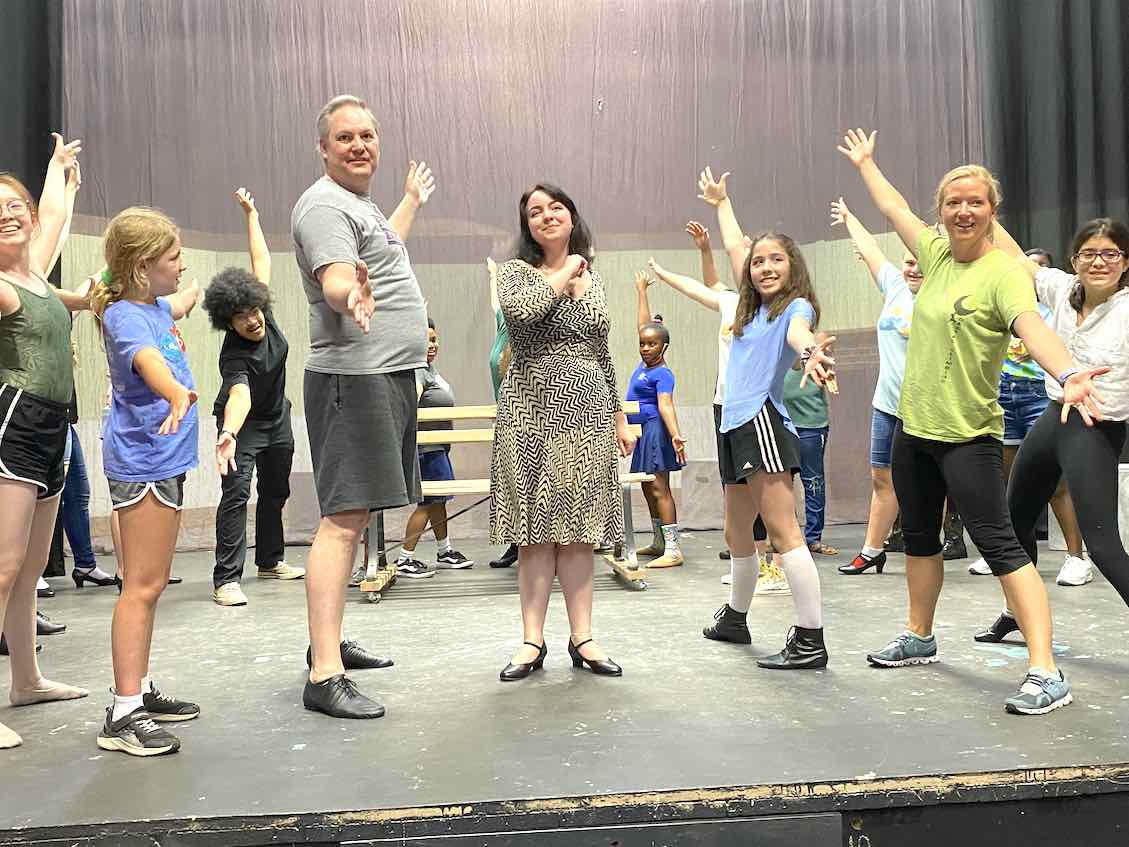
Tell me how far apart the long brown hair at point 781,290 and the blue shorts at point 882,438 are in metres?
1.77

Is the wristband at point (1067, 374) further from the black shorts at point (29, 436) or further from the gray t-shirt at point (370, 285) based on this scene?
the black shorts at point (29, 436)

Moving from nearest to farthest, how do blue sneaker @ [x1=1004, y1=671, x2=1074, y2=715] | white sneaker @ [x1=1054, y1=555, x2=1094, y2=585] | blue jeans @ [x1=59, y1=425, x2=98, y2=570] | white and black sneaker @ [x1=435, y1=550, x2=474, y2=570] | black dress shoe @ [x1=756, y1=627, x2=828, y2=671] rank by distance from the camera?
blue sneaker @ [x1=1004, y1=671, x2=1074, y2=715], black dress shoe @ [x1=756, y1=627, x2=828, y2=671], white sneaker @ [x1=1054, y1=555, x2=1094, y2=585], blue jeans @ [x1=59, y1=425, x2=98, y2=570], white and black sneaker @ [x1=435, y1=550, x2=474, y2=570]

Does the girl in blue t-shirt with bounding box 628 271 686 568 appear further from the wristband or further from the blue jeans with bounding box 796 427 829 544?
the wristband

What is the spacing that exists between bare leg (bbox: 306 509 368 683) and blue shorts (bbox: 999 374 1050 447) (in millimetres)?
3148

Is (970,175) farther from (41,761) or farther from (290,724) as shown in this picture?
(41,761)

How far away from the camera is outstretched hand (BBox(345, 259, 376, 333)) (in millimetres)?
2189

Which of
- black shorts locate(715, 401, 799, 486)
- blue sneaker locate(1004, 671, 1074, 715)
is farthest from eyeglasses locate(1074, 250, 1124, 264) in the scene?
blue sneaker locate(1004, 671, 1074, 715)

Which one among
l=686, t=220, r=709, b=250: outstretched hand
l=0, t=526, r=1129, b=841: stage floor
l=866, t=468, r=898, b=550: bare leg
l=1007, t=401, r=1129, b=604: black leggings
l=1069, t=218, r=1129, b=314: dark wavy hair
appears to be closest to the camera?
l=0, t=526, r=1129, b=841: stage floor

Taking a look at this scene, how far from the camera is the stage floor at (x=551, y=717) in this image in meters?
1.88

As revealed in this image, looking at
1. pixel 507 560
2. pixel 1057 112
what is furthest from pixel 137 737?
pixel 1057 112

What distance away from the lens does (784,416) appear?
2.86 metres

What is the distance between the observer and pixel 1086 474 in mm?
2688

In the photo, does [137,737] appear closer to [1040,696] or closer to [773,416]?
[773,416]

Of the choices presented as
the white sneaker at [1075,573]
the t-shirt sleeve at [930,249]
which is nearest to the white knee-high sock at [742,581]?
the t-shirt sleeve at [930,249]
